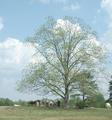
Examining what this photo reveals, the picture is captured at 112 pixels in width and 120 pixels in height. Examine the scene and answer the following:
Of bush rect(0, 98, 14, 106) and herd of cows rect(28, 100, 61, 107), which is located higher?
bush rect(0, 98, 14, 106)

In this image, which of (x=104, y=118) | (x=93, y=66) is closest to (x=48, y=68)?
(x=93, y=66)

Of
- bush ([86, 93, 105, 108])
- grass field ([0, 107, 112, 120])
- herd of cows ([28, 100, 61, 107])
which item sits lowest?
grass field ([0, 107, 112, 120])

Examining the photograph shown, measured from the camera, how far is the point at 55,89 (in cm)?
5706

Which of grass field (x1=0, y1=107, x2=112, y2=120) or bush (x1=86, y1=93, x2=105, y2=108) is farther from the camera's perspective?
bush (x1=86, y1=93, x2=105, y2=108)

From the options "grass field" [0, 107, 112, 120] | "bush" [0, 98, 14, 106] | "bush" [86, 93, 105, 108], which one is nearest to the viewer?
"grass field" [0, 107, 112, 120]

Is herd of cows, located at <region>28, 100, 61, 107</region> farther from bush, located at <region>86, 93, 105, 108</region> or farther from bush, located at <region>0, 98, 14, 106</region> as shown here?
bush, located at <region>0, 98, 14, 106</region>

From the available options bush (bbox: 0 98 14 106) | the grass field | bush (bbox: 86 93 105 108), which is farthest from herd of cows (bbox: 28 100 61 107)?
the grass field

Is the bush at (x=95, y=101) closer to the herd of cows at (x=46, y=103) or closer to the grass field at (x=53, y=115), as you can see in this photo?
the herd of cows at (x=46, y=103)

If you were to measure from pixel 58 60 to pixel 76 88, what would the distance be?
4.38m

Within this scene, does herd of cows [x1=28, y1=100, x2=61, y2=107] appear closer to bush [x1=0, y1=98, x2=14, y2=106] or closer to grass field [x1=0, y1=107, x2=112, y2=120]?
bush [x1=0, y1=98, x2=14, y2=106]

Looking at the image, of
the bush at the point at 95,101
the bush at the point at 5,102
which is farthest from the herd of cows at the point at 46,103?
the bush at the point at 5,102

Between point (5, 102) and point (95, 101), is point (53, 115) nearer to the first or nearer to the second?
point (95, 101)

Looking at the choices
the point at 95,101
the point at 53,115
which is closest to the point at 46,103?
the point at 95,101

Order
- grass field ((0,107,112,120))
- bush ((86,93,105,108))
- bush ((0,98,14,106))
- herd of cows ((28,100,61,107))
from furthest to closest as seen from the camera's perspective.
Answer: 1. bush ((0,98,14,106))
2. bush ((86,93,105,108))
3. herd of cows ((28,100,61,107))
4. grass field ((0,107,112,120))
